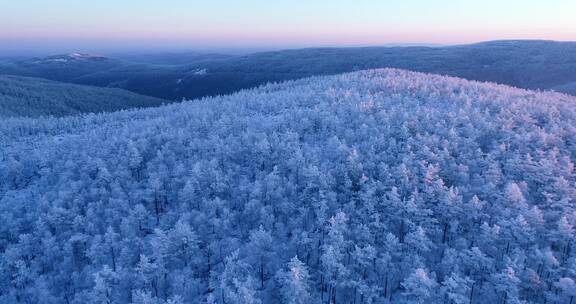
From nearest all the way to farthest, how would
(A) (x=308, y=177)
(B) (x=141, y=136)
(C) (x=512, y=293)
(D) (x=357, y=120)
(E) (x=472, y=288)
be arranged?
1. (C) (x=512, y=293)
2. (E) (x=472, y=288)
3. (A) (x=308, y=177)
4. (D) (x=357, y=120)
5. (B) (x=141, y=136)

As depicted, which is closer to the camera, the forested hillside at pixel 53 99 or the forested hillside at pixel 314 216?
the forested hillside at pixel 314 216

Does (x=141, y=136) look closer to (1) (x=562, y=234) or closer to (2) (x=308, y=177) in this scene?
(2) (x=308, y=177)

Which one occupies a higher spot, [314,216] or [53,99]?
[314,216]

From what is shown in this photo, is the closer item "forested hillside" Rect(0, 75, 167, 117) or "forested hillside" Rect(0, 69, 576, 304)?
"forested hillside" Rect(0, 69, 576, 304)

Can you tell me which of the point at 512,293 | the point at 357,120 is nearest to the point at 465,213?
the point at 512,293
